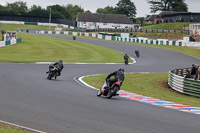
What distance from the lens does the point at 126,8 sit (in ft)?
588

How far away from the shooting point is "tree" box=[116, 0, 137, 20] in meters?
178

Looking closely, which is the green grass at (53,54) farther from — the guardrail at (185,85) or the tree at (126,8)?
the tree at (126,8)

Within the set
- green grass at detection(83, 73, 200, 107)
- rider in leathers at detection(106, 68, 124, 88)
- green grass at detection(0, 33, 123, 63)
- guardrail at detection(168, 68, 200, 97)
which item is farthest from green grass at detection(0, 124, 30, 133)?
green grass at detection(0, 33, 123, 63)

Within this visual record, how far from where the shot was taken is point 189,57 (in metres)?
49.2

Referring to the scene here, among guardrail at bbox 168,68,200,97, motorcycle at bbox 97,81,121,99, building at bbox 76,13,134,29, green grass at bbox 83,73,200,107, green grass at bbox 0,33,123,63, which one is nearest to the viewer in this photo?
motorcycle at bbox 97,81,121,99

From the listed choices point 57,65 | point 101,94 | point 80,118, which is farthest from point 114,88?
point 57,65

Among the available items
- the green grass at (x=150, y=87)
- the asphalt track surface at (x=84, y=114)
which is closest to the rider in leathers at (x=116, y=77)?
the asphalt track surface at (x=84, y=114)

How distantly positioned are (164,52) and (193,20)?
134 ft

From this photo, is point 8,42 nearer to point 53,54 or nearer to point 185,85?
point 53,54

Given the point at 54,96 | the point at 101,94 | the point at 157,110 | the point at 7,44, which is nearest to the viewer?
the point at 157,110

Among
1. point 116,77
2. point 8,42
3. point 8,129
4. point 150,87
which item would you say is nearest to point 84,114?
point 8,129

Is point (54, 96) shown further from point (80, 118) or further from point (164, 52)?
point (164, 52)

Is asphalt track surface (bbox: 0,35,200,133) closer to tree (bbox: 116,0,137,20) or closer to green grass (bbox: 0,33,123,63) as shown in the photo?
green grass (bbox: 0,33,123,63)

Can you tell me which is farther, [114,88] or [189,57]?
[189,57]
